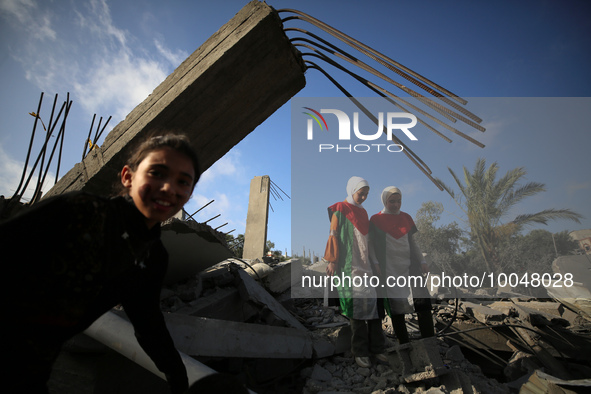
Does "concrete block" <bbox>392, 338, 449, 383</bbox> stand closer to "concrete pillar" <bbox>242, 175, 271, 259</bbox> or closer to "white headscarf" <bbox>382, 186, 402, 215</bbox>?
"white headscarf" <bbox>382, 186, 402, 215</bbox>

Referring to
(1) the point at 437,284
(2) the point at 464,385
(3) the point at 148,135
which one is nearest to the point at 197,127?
(3) the point at 148,135

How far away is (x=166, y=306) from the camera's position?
2.99 meters

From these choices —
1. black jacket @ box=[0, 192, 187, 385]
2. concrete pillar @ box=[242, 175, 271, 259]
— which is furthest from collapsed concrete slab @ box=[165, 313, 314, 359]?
concrete pillar @ box=[242, 175, 271, 259]

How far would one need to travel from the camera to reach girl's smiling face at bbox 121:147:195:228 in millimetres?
1123

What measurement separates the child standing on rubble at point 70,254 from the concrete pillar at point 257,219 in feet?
24.5

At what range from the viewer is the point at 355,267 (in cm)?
344

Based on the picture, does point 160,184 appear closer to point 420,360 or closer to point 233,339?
point 233,339

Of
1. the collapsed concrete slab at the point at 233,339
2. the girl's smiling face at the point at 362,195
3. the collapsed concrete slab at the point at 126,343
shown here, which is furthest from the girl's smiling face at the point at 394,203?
the collapsed concrete slab at the point at 126,343

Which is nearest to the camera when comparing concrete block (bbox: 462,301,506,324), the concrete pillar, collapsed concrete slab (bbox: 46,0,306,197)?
collapsed concrete slab (bbox: 46,0,306,197)

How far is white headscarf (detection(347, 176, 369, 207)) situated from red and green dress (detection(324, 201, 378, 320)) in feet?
0.26

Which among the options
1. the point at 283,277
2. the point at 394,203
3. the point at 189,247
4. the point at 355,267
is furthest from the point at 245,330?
the point at 283,277

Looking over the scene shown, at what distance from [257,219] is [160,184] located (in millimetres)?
7993

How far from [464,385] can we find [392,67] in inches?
109

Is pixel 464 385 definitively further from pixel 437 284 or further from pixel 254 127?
pixel 437 284
